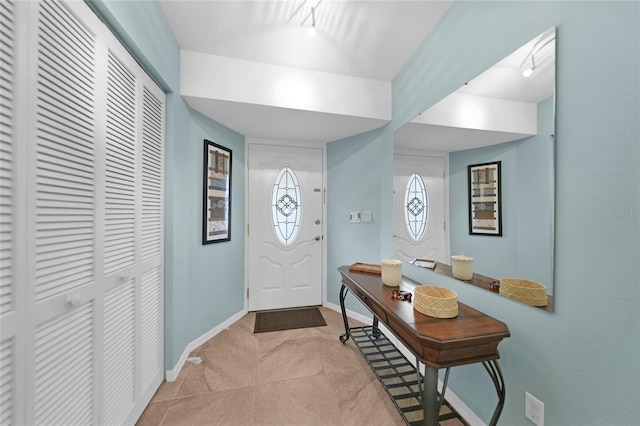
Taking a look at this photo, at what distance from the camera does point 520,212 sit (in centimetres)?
118

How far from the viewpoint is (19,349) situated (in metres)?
0.74

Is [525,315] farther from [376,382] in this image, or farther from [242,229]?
[242,229]

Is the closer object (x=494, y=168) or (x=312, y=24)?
(x=494, y=168)

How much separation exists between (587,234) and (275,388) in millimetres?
1966

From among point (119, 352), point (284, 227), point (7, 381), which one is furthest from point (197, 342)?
point (7, 381)

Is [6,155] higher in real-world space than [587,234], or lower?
higher

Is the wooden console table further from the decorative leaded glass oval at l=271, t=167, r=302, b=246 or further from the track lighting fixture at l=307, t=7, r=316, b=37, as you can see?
the track lighting fixture at l=307, t=7, r=316, b=37

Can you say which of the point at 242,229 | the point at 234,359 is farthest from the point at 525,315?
the point at 242,229

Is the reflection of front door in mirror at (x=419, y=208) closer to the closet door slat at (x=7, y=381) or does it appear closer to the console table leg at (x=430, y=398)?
the console table leg at (x=430, y=398)

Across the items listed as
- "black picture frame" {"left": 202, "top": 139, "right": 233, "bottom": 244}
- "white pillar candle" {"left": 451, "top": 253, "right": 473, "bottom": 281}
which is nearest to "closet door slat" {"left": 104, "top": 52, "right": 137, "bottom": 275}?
"black picture frame" {"left": 202, "top": 139, "right": 233, "bottom": 244}

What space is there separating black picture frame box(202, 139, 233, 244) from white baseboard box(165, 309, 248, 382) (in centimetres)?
91

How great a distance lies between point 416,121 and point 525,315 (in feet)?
4.99

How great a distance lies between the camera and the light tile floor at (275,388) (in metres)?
1.45

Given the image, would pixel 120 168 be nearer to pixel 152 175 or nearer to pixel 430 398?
pixel 152 175
